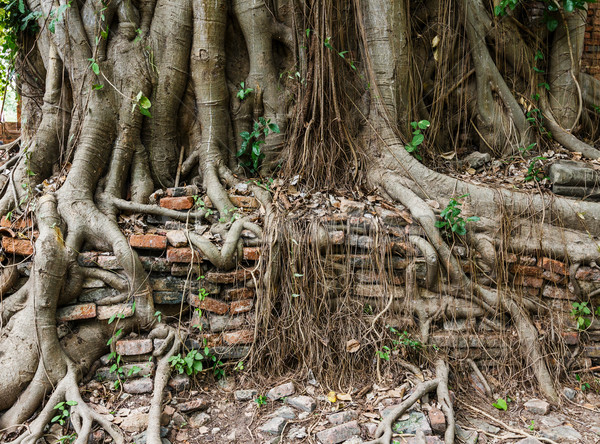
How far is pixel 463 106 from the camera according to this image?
4.25 meters

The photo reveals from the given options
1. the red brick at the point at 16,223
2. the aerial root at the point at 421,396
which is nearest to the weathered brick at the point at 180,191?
the red brick at the point at 16,223

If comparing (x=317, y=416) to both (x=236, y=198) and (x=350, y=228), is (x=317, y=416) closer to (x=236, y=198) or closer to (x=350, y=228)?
(x=350, y=228)

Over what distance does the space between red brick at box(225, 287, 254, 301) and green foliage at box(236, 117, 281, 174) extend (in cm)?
122

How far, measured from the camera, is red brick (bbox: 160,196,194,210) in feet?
10.3

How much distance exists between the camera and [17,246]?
275cm

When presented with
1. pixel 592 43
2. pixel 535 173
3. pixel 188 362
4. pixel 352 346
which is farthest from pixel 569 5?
pixel 188 362

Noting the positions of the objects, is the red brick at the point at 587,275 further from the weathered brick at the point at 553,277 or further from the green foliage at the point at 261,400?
the green foliage at the point at 261,400

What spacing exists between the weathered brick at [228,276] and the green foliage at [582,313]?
244 centimetres

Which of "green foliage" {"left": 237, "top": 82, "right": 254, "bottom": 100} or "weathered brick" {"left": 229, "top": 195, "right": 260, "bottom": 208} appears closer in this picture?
"weathered brick" {"left": 229, "top": 195, "right": 260, "bottom": 208}

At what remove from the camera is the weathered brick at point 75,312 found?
2631 mm

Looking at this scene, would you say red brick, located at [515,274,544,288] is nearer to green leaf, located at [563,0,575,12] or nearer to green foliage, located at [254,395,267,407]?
green foliage, located at [254,395,267,407]

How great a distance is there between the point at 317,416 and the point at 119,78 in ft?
9.25

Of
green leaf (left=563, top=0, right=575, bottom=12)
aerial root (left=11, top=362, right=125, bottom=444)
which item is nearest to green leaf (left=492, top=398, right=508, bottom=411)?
aerial root (left=11, top=362, right=125, bottom=444)

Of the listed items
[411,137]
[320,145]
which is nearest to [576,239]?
[411,137]
